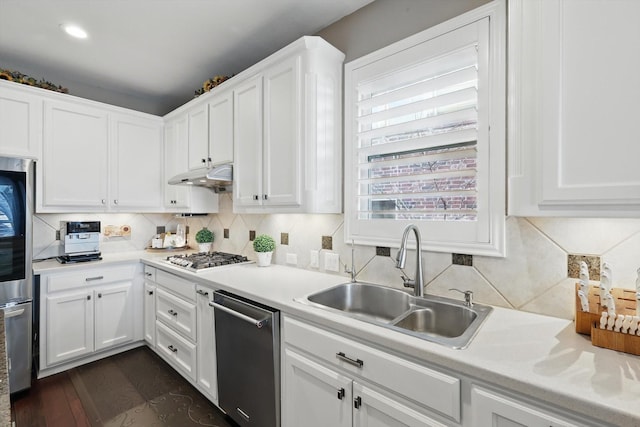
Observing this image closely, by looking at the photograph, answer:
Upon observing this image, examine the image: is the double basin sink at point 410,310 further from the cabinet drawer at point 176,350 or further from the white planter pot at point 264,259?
the cabinet drawer at point 176,350

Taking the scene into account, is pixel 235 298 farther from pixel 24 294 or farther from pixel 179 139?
pixel 179 139

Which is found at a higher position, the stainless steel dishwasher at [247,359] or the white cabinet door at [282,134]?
the white cabinet door at [282,134]

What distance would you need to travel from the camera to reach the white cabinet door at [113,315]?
2.64 metres

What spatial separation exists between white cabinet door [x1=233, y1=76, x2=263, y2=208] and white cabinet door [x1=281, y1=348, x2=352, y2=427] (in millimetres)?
1131

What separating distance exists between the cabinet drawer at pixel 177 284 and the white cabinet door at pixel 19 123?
1425mm

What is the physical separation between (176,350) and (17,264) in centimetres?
127

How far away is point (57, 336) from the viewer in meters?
2.44

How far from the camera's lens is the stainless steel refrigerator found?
2133mm

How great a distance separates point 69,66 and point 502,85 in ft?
11.1

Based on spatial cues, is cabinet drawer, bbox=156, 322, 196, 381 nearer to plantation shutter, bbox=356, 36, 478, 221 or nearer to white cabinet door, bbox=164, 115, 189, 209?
white cabinet door, bbox=164, 115, 189, 209

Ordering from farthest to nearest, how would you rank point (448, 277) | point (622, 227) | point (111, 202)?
point (111, 202) → point (448, 277) → point (622, 227)

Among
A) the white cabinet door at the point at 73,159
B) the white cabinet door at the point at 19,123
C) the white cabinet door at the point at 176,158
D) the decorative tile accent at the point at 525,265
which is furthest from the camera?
the white cabinet door at the point at 176,158

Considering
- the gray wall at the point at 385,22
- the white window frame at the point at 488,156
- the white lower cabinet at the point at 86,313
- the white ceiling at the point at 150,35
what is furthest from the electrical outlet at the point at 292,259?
the white ceiling at the point at 150,35

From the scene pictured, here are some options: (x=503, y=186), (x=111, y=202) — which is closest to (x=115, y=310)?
(x=111, y=202)
